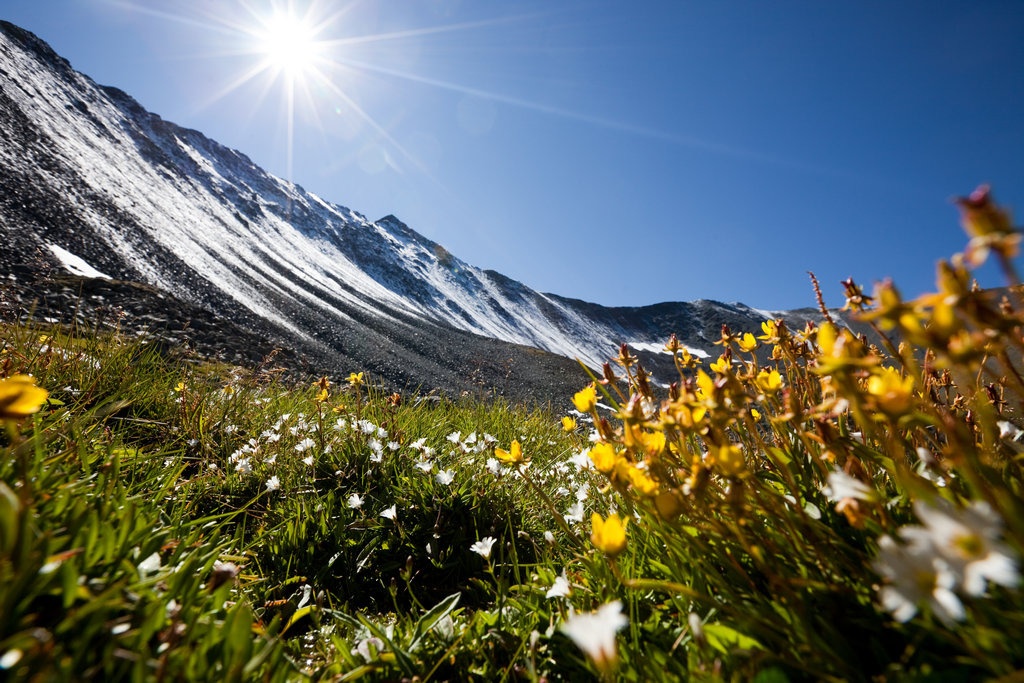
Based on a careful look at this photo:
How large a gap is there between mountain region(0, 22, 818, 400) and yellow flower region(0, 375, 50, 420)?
7.76 metres

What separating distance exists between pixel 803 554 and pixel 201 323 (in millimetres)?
10916

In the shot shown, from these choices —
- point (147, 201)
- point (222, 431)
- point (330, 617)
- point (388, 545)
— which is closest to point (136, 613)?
point (330, 617)

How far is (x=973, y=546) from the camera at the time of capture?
58 cm

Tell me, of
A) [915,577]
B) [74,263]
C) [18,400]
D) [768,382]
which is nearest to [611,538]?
[915,577]

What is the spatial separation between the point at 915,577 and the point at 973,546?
3.2 inches

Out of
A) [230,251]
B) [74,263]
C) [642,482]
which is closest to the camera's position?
[642,482]

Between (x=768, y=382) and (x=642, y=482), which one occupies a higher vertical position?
(x=768, y=382)

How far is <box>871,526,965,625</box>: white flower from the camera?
22.8 inches

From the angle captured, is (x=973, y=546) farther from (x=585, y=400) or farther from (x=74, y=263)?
(x=74, y=263)

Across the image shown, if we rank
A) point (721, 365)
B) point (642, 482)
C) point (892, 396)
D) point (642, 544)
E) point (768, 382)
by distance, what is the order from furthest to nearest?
point (642, 544)
point (721, 365)
point (768, 382)
point (642, 482)
point (892, 396)

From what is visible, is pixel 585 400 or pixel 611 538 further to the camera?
pixel 585 400

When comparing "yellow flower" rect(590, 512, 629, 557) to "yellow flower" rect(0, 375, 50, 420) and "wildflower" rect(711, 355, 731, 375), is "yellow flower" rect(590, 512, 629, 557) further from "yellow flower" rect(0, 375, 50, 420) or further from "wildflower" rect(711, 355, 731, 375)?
"yellow flower" rect(0, 375, 50, 420)

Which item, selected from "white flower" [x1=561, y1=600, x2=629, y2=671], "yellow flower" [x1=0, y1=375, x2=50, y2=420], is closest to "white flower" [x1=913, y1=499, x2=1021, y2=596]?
"white flower" [x1=561, y1=600, x2=629, y2=671]

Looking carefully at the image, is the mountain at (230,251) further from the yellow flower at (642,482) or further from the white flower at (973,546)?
the white flower at (973,546)
